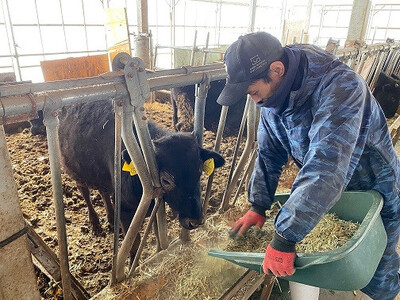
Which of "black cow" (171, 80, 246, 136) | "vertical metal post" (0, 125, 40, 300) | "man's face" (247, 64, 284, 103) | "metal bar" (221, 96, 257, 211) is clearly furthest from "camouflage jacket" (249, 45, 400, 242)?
"black cow" (171, 80, 246, 136)

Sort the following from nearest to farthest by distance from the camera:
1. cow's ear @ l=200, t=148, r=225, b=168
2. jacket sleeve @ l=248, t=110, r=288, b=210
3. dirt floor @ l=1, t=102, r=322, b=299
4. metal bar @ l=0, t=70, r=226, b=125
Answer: metal bar @ l=0, t=70, r=226, b=125 < jacket sleeve @ l=248, t=110, r=288, b=210 < cow's ear @ l=200, t=148, r=225, b=168 < dirt floor @ l=1, t=102, r=322, b=299

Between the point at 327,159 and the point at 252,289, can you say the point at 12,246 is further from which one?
the point at 252,289

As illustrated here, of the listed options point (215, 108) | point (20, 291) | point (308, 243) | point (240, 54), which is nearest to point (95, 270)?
point (20, 291)

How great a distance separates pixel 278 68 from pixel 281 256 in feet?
3.31

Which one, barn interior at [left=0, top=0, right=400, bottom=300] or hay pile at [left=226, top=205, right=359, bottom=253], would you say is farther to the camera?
hay pile at [left=226, top=205, right=359, bottom=253]

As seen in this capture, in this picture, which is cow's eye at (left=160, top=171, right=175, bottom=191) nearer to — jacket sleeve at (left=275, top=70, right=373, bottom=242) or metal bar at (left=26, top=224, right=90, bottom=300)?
metal bar at (left=26, top=224, right=90, bottom=300)

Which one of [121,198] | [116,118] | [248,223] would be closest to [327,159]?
[248,223]

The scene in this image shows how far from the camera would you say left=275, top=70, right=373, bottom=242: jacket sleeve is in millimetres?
1464

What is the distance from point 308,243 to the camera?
2061mm

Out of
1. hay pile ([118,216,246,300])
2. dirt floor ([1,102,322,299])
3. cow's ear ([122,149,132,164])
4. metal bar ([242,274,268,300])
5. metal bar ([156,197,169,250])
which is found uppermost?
cow's ear ([122,149,132,164])

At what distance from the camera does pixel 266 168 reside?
2.37 m

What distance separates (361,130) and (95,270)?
110 inches

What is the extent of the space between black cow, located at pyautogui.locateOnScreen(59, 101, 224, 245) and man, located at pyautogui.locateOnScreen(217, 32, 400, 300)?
0.70 meters

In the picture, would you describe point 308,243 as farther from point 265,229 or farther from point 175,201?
point 175,201
